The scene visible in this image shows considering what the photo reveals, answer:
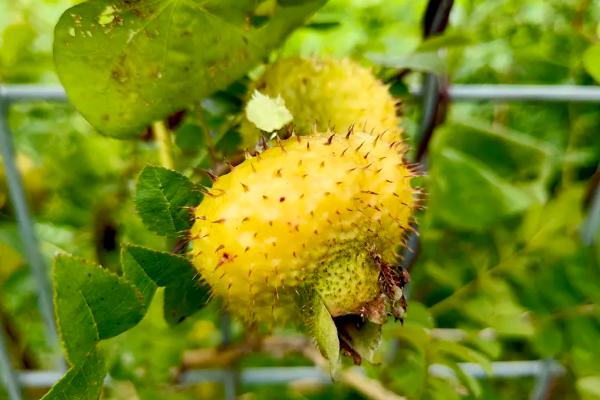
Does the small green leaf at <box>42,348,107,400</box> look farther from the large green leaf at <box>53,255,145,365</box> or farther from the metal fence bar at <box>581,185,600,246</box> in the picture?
the metal fence bar at <box>581,185,600,246</box>

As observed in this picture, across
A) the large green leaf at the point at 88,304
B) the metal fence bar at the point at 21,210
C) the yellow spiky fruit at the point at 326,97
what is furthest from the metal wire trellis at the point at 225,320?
the large green leaf at the point at 88,304

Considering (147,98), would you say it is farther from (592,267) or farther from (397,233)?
A: (592,267)

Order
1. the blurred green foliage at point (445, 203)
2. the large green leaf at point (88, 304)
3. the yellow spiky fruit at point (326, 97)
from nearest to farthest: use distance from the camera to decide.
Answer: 1. the large green leaf at point (88, 304)
2. the yellow spiky fruit at point (326, 97)
3. the blurred green foliage at point (445, 203)

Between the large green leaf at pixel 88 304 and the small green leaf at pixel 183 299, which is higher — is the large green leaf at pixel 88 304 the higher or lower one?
the higher one

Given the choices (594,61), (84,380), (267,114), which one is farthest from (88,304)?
(594,61)

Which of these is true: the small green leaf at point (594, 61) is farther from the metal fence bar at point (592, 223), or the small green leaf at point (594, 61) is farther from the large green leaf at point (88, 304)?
the large green leaf at point (88, 304)

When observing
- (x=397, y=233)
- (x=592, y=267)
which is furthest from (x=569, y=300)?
(x=397, y=233)

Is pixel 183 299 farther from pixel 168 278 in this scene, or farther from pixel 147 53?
pixel 147 53

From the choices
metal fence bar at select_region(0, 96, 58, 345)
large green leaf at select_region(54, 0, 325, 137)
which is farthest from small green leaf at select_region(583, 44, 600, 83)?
metal fence bar at select_region(0, 96, 58, 345)
